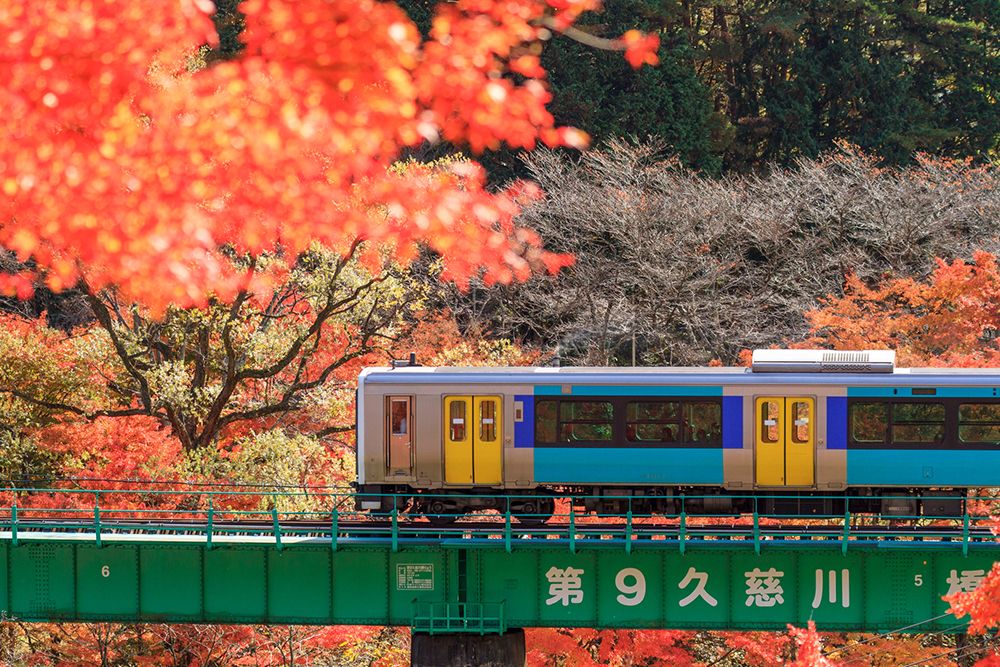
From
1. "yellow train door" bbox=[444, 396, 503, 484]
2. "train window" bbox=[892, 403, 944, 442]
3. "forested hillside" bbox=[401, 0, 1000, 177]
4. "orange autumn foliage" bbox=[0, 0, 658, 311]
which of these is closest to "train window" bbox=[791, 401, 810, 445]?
"train window" bbox=[892, 403, 944, 442]

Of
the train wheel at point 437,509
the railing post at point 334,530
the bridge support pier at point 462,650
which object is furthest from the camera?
the train wheel at point 437,509

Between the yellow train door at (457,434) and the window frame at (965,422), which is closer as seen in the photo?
the window frame at (965,422)

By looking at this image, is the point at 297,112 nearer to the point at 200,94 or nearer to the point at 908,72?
the point at 200,94

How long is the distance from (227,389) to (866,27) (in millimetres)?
35073

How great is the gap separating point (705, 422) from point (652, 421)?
2.67 ft

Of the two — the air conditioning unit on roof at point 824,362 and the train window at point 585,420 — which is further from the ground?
the air conditioning unit on roof at point 824,362

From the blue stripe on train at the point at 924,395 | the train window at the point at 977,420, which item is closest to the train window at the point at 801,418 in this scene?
the blue stripe on train at the point at 924,395

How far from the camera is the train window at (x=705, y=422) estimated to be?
2041 cm

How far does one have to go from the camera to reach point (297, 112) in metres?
5.75

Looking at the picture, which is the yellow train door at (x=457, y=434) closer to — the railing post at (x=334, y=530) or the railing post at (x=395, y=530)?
the railing post at (x=395, y=530)

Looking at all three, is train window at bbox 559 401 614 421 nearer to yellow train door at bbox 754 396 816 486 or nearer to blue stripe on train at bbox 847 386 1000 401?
yellow train door at bbox 754 396 816 486

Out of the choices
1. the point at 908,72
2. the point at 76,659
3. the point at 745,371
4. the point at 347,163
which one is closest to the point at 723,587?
the point at 745,371

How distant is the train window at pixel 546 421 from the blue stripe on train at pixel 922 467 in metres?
4.52

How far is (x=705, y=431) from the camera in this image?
20453 mm
